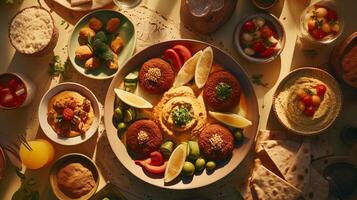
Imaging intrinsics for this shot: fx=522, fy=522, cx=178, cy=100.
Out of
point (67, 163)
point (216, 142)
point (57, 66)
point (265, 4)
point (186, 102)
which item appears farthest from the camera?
point (57, 66)

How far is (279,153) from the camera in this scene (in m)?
4.94

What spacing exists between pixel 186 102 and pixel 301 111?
110cm

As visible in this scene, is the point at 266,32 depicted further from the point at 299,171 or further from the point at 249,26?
the point at 299,171

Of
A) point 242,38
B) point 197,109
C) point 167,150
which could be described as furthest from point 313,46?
point 167,150

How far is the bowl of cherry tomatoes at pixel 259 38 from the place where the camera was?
509 centimetres

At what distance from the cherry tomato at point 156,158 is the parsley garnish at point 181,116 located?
33cm

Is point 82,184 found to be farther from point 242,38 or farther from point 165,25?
point 242,38

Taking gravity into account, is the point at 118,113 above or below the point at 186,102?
below

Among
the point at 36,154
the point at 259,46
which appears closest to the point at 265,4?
the point at 259,46

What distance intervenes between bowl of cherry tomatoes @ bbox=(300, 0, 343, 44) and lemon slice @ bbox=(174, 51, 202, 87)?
1.10 m

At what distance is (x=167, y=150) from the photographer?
4930mm

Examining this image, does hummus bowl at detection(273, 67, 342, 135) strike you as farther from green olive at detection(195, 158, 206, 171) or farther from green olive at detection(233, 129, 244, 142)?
green olive at detection(195, 158, 206, 171)

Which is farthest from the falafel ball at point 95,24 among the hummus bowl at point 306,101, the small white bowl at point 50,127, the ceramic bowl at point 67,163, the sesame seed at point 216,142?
the hummus bowl at point 306,101

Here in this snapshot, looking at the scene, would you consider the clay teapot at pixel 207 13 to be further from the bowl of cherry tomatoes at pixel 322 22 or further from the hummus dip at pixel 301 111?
the hummus dip at pixel 301 111
